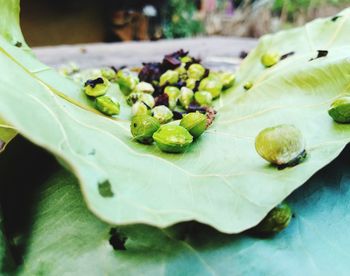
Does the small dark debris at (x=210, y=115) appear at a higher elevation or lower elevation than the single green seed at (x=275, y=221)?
lower

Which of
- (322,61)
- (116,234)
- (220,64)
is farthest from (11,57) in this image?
(220,64)

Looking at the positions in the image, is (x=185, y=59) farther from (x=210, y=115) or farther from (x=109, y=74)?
(x=210, y=115)

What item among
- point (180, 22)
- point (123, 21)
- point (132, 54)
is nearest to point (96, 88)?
point (132, 54)

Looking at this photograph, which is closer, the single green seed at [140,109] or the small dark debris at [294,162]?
the small dark debris at [294,162]

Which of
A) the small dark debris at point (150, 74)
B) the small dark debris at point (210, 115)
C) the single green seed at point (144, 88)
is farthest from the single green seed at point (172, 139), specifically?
the small dark debris at point (150, 74)

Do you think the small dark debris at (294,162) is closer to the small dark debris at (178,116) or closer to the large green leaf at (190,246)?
the large green leaf at (190,246)

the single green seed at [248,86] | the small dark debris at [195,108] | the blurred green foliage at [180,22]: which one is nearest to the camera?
the small dark debris at [195,108]

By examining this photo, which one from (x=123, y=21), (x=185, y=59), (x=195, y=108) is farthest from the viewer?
(x=123, y=21)

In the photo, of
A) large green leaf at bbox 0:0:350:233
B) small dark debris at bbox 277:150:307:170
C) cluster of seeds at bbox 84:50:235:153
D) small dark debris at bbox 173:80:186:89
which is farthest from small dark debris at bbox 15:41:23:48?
small dark debris at bbox 277:150:307:170
